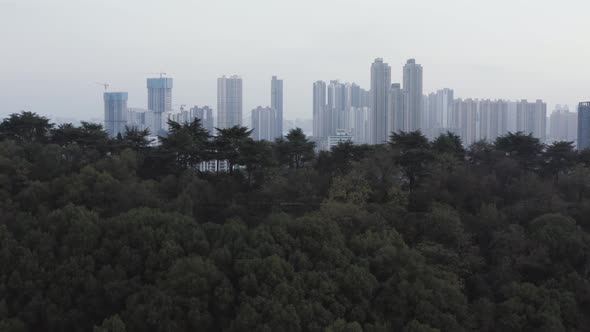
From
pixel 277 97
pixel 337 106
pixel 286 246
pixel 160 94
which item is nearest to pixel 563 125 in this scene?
pixel 337 106

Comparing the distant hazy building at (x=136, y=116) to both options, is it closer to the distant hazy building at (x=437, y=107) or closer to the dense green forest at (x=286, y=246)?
the distant hazy building at (x=437, y=107)

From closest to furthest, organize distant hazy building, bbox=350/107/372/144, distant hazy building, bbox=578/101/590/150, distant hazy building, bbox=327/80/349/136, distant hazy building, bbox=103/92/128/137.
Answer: distant hazy building, bbox=578/101/590/150 < distant hazy building, bbox=103/92/128/137 < distant hazy building, bbox=350/107/372/144 < distant hazy building, bbox=327/80/349/136

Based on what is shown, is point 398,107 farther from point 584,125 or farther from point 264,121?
point 584,125

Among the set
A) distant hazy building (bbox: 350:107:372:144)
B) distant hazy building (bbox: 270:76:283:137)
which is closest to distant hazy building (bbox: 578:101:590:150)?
distant hazy building (bbox: 350:107:372:144)

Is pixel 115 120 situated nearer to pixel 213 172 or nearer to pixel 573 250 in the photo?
pixel 213 172

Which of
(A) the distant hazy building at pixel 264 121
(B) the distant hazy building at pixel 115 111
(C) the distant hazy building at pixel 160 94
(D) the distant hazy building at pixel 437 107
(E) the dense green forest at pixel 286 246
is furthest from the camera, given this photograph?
(D) the distant hazy building at pixel 437 107

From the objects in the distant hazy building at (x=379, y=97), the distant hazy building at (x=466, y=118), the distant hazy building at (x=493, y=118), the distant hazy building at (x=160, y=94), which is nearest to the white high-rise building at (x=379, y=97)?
the distant hazy building at (x=379, y=97)

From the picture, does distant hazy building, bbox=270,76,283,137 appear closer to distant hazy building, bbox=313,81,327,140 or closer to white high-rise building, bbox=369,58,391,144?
distant hazy building, bbox=313,81,327,140

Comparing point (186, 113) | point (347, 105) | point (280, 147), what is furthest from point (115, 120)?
point (280, 147)
